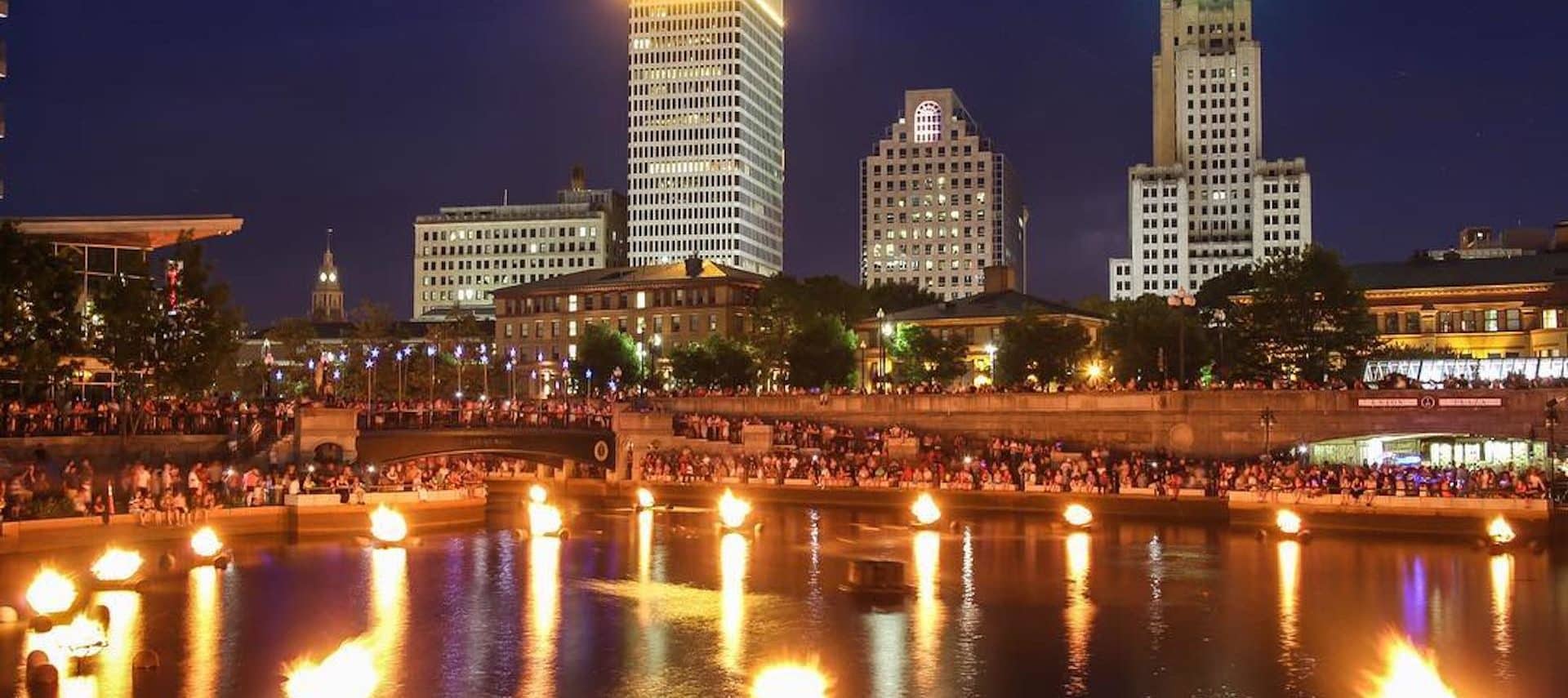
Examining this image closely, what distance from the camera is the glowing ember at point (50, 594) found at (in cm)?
3628

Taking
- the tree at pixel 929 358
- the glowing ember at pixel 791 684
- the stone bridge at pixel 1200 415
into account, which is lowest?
the glowing ember at pixel 791 684

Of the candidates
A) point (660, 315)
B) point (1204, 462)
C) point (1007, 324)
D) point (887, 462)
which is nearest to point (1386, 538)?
point (1204, 462)

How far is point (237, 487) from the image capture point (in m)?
56.9

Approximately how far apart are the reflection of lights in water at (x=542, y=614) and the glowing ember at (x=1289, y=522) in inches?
1046

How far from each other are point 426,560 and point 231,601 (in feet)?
32.9

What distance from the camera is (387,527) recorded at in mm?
54188

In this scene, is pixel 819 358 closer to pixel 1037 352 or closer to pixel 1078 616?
pixel 1037 352

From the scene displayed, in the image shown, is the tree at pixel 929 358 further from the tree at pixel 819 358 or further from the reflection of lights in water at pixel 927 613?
the reflection of lights in water at pixel 927 613

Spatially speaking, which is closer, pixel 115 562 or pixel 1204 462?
pixel 115 562

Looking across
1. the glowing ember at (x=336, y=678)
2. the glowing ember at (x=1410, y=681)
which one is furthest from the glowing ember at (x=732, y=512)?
the glowing ember at (x=1410, y=681)

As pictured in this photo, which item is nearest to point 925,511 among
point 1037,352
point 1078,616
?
point 1078,616

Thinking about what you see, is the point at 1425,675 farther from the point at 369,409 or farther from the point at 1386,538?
the point at 369,409

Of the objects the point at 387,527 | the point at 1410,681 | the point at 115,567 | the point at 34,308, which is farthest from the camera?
the point at 34,308

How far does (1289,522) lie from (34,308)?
157 ft
